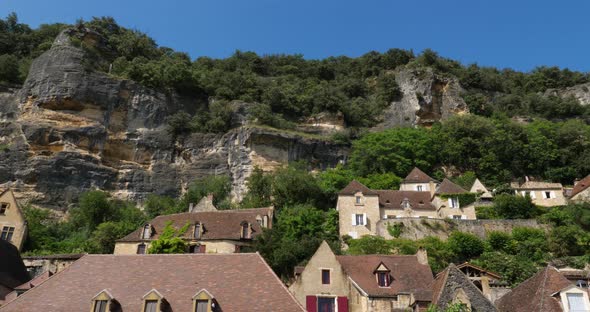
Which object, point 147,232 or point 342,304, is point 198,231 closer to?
point 147,232

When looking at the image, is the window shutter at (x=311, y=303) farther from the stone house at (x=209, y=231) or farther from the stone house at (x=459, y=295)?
the stone house at (x=209, y=231)

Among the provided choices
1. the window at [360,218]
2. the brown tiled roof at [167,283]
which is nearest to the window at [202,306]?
the brown tiled roof at [167,283]

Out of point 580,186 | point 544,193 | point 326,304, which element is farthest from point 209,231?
point 580,186

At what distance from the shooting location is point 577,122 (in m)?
59.8

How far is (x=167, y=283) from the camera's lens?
1614cm

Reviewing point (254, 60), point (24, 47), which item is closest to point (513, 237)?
point (254, 60)

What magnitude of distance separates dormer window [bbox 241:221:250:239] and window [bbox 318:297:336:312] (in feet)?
36.4

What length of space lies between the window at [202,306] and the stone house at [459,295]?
853 centimetres

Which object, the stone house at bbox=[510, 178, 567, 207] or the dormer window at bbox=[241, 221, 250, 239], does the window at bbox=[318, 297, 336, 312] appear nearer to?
the dormer window at bbox=[241, 221, 250, 239]

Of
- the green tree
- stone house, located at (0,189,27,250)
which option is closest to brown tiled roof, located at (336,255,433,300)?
the green tree

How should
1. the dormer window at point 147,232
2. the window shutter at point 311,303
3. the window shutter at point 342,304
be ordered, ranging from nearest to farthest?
the window shutter at point 311,303
the window shutter at point 342,304
the dormer window at point 147,232

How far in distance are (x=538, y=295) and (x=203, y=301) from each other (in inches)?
516

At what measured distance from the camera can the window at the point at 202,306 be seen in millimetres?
14873

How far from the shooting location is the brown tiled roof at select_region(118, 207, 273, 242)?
31730mm
